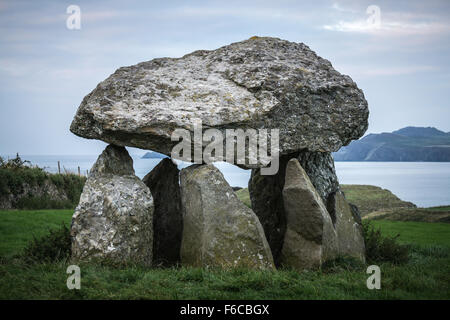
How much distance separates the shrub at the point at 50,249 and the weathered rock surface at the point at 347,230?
5.07 metres

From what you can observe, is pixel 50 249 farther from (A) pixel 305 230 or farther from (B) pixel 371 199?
(B) pixel 371 199

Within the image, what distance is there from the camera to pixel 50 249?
764cm

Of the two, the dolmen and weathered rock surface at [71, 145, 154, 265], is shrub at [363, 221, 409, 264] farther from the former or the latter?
weathered rock surface at [71, 145, 154, 265]

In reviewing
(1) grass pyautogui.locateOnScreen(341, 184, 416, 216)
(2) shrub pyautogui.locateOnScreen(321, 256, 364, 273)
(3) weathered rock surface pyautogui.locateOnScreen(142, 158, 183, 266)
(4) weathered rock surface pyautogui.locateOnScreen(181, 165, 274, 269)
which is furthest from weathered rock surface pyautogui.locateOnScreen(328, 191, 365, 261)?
(1) grass pyautogui.locateOnScreen(341, 184, 416, 216)

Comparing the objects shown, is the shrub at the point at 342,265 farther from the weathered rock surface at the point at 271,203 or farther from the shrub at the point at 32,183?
the shrub at the point at 32,183

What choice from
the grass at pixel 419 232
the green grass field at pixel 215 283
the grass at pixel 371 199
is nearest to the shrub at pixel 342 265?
the green grass field at pixel 215 283

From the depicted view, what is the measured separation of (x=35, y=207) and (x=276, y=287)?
1512cm

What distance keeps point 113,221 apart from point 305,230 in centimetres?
338

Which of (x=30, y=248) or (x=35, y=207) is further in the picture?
(x=35, y=207)

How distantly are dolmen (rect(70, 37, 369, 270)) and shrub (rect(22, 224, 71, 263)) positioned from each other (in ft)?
2.67

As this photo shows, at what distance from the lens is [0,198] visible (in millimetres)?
17359

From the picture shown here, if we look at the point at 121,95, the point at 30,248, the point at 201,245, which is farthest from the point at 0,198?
the point at 201,245

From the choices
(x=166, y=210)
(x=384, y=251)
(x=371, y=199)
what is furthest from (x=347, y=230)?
(x=371, y=199)
